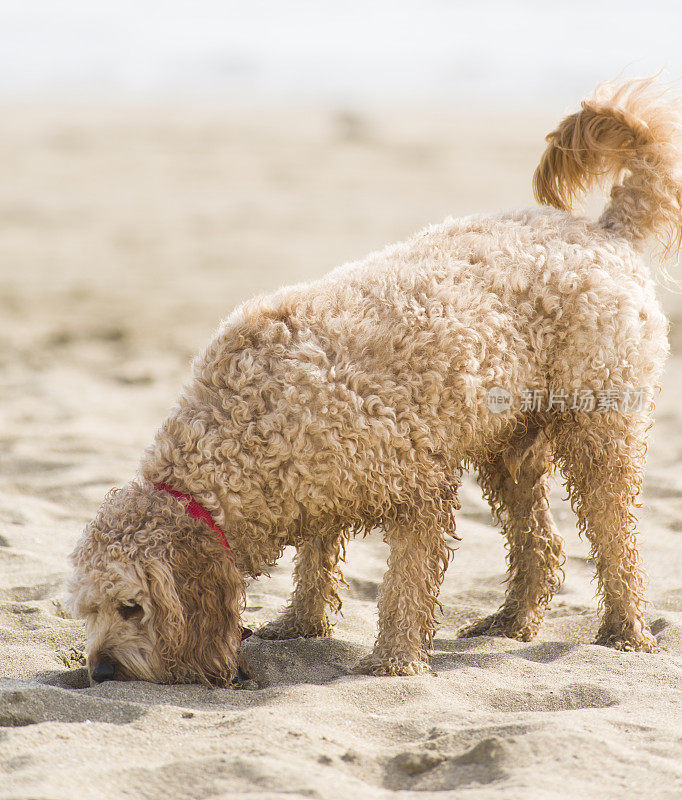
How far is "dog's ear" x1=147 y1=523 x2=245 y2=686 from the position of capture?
13.0 ft

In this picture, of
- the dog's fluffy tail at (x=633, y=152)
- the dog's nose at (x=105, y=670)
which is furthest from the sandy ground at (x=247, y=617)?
the dog's fluffy tail at (x=633, y=152)

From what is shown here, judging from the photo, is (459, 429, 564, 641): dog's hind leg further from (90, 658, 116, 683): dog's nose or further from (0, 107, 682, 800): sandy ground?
(90, 658, 116, 683): dog's nose

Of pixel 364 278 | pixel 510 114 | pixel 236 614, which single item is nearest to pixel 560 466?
pixel 364 278

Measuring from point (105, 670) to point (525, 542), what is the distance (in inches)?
89.8

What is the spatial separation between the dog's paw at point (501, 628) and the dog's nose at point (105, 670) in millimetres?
1817

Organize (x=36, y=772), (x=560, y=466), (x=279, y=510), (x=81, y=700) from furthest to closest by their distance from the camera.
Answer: (x=560, y=466), (x=279, y=510), (x=81, y=700), (x=36, y=772)

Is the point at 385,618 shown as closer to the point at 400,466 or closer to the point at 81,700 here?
the point at 400,466

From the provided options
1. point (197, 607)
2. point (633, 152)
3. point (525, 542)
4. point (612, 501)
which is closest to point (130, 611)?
point (197, 607)

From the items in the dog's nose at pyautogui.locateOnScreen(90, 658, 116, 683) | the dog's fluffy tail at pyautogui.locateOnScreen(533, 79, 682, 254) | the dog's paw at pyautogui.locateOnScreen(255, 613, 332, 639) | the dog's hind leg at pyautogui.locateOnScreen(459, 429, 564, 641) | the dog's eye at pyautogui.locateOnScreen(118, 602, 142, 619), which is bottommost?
the dog's nose at pyautogui.locateOnScreen(90, 658, 116, 683)

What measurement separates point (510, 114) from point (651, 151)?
23.6 meters

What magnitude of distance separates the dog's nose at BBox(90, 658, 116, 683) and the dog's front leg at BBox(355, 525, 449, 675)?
105cm

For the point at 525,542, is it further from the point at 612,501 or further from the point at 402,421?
the point at 402,421

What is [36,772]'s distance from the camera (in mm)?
3164

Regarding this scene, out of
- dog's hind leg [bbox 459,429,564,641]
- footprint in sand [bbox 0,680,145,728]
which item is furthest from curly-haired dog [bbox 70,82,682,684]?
footprint in sand [bbox 0,680,145,728]
